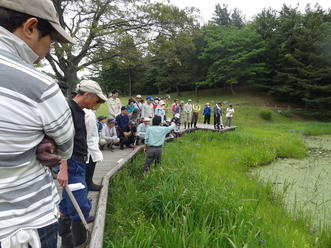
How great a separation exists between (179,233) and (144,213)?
859 mm

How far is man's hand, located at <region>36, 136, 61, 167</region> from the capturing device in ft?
3.30

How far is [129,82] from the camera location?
129 ft

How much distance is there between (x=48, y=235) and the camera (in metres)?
1.06

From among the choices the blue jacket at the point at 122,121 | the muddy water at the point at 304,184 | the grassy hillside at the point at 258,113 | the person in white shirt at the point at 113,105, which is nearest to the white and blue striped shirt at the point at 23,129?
the muddy water at the point at 304,184

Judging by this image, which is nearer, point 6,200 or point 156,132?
point 6,200

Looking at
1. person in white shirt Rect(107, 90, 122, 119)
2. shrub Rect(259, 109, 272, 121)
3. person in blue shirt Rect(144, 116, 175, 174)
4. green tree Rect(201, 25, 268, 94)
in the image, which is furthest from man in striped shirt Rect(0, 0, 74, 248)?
green tree Rect(201, 25, 268, 94)

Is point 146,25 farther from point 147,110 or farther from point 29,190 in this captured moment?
point 29,190

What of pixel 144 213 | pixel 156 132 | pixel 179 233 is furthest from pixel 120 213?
pixel 156 132

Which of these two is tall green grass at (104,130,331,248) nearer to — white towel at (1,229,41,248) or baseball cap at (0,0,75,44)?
white towel at (1,229,41,248)

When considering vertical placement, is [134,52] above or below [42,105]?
above

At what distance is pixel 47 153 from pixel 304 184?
557cm

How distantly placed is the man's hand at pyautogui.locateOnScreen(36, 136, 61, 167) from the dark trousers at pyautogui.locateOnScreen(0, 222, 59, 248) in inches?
10.4

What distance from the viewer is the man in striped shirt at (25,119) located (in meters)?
0.89

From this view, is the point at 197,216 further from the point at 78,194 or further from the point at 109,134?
the point at 109,134
